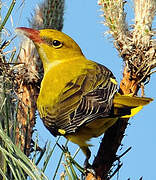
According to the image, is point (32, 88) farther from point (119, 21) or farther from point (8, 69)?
point (119, 21)

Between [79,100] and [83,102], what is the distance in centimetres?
6

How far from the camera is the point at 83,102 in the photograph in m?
2.80

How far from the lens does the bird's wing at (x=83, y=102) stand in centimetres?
271

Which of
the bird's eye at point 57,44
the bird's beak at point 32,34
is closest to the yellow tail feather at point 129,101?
the bird's beak at point 32,34

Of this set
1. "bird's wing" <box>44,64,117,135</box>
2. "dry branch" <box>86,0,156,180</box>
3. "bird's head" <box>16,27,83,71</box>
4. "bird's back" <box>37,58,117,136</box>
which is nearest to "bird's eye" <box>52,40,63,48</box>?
"bird's head" <box>16,27,83,71</box>

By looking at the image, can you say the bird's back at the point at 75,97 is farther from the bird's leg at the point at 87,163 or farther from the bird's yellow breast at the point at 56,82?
the bird's leg at the point at 87,163

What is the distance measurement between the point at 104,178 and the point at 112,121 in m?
0.64

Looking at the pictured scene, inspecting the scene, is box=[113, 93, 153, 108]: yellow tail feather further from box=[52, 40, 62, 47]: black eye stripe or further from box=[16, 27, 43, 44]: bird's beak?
box=[52, 40, 62, 47]: black eye stripe

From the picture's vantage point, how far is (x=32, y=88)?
11.0 ft

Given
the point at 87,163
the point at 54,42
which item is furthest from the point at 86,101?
the point at 54,42

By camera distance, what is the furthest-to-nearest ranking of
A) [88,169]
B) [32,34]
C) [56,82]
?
[32,34] → [56,82] → [88,169]

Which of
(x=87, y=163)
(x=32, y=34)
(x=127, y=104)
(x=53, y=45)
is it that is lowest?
(x=87, y=163)

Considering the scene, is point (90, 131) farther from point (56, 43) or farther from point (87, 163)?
point (56, 43)

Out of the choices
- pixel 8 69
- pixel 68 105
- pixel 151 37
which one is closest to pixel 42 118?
pixel 68 105
